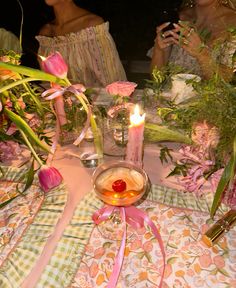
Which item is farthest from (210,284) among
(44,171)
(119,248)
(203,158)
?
(44,171)

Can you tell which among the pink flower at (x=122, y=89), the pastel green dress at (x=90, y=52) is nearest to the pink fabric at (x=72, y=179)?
the pink flower at (x=122, y=89)

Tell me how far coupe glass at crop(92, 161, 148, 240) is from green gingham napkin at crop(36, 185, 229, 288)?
6 centimetres

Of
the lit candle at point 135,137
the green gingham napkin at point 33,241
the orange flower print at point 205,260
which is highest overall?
the lit candle at point 135,137

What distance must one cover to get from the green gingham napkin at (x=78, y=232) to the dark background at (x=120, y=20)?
260 centimetres

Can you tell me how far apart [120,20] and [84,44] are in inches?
56.6

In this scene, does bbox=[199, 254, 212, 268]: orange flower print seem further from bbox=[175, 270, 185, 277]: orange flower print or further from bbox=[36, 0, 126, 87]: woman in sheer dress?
bbox=[36, 0, 126, 87]: woman in sheer dress

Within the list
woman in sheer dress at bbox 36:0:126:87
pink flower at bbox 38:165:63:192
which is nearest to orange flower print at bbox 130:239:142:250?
pink flower at bbox 38:165:63:192

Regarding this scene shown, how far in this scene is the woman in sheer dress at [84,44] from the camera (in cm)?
228

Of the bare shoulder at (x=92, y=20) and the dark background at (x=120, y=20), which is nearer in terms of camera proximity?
the bare shoulder at (x=92, y=20)

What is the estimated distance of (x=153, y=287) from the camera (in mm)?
744

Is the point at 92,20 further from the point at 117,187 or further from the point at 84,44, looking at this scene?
the point at 117,187

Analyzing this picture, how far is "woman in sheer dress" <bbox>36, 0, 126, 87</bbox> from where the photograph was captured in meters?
2.28

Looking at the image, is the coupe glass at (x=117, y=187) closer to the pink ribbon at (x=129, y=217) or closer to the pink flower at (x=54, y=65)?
the pink ribbon at (x=129, y=217)

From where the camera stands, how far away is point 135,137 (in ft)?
3.11
